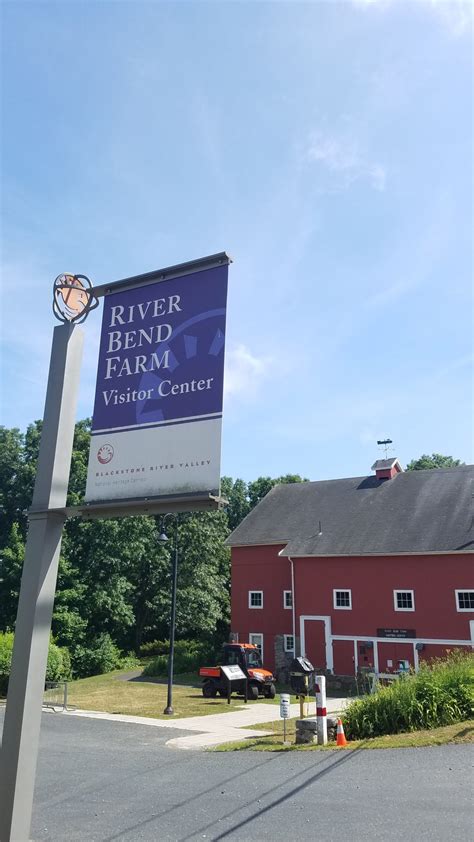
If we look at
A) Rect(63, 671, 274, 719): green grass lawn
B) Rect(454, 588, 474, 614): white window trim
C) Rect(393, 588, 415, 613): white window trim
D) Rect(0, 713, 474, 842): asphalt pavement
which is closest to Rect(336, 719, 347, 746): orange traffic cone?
Rect(0, 713, 474, 842): asphalt pavement

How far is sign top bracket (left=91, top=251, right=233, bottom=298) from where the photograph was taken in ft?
22.1

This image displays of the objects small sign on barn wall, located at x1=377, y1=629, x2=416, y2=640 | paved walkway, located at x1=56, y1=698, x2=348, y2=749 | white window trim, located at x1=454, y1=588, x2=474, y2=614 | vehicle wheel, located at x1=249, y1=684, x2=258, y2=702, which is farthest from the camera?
small sign on barn wall, located at x1=377, y1=629, x2=416, y2=640

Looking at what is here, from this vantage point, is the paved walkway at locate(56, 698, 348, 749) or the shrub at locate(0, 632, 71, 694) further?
the shrub at locate(0, 632, 71, 694)

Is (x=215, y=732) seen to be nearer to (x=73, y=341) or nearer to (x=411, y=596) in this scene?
(x=73, y=341)

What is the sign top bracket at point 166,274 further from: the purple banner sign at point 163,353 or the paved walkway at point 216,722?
the paved walkway at point 216,722

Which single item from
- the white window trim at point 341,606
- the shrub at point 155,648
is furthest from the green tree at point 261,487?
the white window trim at point 341,606

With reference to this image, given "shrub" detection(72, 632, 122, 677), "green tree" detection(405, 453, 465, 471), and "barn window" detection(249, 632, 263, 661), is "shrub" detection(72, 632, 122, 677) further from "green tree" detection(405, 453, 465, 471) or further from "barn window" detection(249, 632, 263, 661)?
"green tree" detection(405, 453, 465, 471)

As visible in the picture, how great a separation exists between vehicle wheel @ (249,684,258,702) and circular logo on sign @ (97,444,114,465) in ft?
67.9

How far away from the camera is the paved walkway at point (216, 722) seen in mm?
15297

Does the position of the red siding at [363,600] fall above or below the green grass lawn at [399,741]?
above

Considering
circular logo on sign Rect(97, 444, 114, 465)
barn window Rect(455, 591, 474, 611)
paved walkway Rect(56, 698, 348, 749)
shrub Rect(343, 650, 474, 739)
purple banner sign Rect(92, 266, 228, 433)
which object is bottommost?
paved walkway Rect(56, 698, 348, 749)

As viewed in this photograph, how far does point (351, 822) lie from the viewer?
24.6ft

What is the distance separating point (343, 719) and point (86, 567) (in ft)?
108

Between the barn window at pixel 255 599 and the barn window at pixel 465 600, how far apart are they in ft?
38.7
